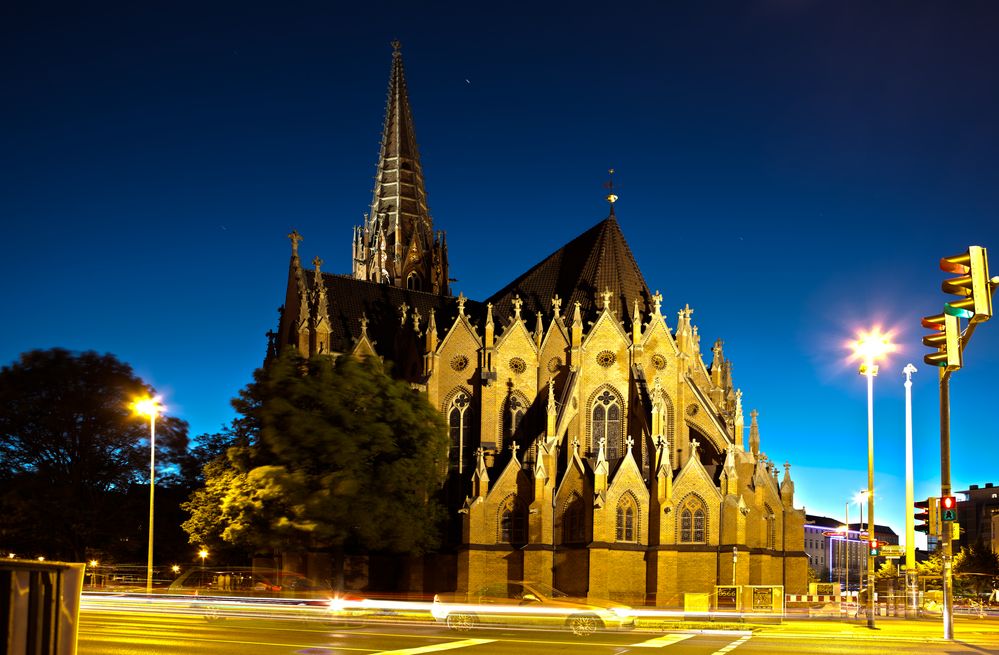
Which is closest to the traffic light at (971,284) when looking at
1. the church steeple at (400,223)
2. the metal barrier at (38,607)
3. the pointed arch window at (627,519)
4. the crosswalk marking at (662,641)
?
the crosswalk marking at (662,641)

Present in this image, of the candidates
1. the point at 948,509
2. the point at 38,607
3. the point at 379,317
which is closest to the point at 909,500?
the point at 948,509

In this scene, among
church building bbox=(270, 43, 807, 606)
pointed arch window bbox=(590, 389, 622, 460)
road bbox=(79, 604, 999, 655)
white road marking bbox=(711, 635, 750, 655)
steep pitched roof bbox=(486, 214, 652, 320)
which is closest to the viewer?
road bbox=(79, 604, 999, 655)

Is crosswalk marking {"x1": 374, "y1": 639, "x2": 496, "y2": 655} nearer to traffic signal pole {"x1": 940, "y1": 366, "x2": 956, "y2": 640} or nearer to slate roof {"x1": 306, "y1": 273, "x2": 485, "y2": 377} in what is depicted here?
traffic signal pole {"x1": 940, "y1": 366, "x2": 956, "y2": 640}

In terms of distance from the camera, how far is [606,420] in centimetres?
5441

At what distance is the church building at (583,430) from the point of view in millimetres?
49594

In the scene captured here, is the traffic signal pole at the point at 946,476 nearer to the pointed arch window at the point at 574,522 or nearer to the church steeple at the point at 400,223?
the pointed arch window at the point at 574,522

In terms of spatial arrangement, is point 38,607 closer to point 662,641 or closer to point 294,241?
point 662,641

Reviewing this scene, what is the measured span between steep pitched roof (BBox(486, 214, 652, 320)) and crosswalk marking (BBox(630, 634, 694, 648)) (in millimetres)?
32130

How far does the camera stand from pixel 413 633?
23.8 m

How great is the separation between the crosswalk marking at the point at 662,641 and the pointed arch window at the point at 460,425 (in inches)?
1204

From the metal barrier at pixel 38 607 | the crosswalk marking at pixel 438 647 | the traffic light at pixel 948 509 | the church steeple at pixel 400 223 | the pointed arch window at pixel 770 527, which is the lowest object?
the crosswalk marking at pixel 438 647

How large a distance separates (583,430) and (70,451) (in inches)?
1135

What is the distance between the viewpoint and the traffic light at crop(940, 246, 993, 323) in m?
14.9

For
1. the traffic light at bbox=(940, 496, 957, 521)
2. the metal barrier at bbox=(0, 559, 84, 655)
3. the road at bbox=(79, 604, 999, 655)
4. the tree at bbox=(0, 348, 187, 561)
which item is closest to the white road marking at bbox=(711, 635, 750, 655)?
the road at bbox=(79, 604, 999, 655)
